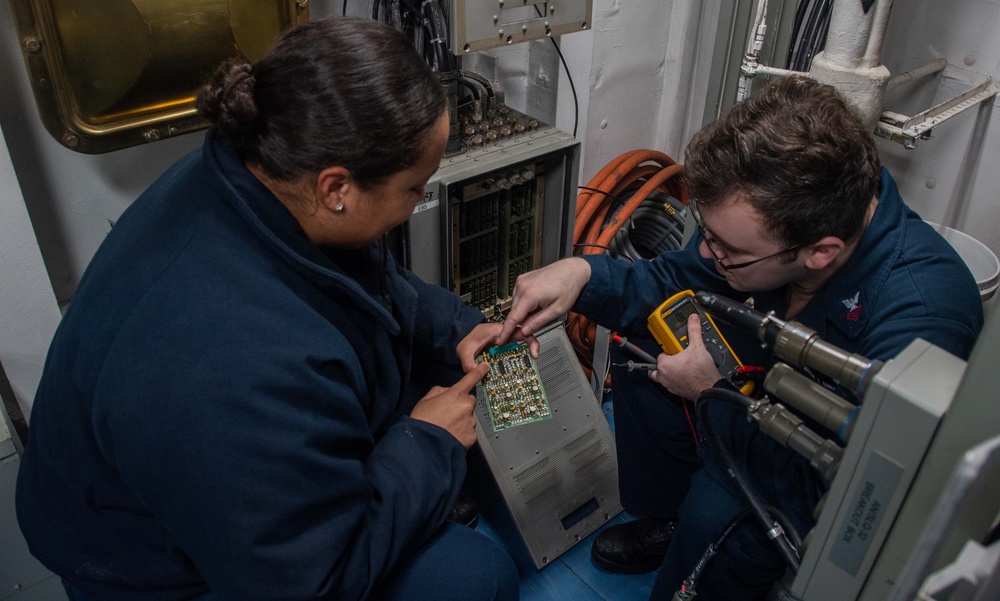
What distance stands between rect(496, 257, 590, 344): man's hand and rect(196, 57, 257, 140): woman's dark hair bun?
0.65 meters

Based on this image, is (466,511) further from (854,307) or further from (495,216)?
(854,307)

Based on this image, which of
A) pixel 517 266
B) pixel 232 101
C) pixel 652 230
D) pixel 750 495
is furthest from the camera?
pixel 652 230

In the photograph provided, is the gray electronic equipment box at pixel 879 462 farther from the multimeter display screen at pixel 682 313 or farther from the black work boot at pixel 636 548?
the black work boot at pixel 636 548

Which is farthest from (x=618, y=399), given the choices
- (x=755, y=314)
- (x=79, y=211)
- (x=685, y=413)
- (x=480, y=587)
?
(x=79, y=211)

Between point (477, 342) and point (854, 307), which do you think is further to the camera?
point (477, 342)

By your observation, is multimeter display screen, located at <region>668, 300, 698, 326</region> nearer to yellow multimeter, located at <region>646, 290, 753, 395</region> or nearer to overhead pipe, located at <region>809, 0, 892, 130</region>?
yellow multimeter, located at <region>646, 290, 753, 395</region>

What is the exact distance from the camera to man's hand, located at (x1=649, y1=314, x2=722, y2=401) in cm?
135

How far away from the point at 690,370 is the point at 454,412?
17.6 inches

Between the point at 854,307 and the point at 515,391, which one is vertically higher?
the point at 854,307

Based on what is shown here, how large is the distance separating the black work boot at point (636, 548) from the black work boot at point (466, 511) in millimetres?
306

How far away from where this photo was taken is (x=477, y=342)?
144 centimetres

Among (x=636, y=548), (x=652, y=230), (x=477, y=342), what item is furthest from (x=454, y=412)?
(x=652, y=230)

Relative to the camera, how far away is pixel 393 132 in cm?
96

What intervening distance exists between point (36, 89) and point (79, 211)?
0.35 metres
